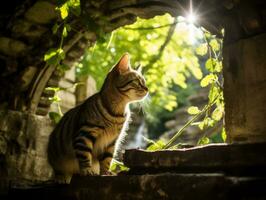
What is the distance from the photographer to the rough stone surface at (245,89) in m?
2.15

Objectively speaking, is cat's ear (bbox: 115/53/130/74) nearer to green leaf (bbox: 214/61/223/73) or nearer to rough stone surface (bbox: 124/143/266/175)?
green leaf (bbox: 214/61/223/73)

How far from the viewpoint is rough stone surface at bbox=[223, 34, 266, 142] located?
7.06 ft

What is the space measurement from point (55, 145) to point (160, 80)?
530cm

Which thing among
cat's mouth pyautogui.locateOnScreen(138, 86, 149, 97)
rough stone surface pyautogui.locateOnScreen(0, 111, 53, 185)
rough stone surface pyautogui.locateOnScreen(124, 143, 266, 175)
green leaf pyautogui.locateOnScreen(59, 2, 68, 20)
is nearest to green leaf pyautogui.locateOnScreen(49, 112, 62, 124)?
rough stone surface pyautogui.locateOnScreen(0, 111, 53, 185)

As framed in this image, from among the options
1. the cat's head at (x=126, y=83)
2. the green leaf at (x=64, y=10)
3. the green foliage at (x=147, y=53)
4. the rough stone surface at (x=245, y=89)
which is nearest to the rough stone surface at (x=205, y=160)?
the rough stone surface at (x=245, y=89)

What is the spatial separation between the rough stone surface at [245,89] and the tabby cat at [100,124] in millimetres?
1214

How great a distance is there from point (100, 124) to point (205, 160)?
151 centimetres

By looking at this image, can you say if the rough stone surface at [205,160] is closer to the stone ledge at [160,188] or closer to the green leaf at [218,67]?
the stone ledge at [160,188]

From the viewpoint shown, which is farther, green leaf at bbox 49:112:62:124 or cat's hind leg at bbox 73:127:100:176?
green leaf at bbox 49:112:62:124

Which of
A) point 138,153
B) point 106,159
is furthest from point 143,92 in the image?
point 138,153

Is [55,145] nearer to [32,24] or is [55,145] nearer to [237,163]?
[32,24]

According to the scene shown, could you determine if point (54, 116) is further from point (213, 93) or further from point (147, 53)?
point (147, 53)

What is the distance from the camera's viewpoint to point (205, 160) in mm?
1802

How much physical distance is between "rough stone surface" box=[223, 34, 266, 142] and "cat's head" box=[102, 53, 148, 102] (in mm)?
1227
